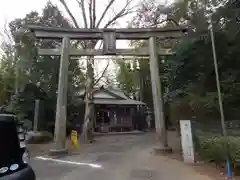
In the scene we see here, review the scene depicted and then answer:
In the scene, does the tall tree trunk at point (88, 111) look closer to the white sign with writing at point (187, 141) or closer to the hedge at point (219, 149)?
the white sign with writing at point (187, 141)

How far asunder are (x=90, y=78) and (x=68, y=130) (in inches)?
270

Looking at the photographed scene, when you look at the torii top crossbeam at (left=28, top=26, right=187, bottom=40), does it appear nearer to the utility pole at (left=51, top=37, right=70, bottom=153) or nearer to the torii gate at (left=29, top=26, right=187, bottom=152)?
the torii gate at (left=29, top=26, right=187, bottom=152)

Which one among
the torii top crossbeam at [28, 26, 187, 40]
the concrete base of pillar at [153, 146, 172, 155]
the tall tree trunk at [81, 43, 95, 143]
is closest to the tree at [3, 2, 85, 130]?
the tall tree trunk at [81, 43, 95, 143]

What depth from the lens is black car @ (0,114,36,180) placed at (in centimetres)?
316

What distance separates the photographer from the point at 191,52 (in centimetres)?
1293

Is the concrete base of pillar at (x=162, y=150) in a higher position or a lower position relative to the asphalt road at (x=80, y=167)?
higher

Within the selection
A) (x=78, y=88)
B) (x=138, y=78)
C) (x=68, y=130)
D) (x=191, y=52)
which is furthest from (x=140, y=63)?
(x=191, y=52)

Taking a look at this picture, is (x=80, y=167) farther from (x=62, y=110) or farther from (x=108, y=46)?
(x=108, y=46)

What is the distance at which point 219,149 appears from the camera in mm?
8422

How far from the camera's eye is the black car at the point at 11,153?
10.4ft

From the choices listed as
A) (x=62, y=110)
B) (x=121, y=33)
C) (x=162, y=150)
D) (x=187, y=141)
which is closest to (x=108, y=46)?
(x=121, y=33)

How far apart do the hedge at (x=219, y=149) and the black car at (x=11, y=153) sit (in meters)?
6.08

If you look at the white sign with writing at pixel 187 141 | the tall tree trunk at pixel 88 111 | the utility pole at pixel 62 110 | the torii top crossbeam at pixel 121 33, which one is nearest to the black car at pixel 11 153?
the white sign with writing at pixel 187 141

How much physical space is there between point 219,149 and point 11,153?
6.77m
